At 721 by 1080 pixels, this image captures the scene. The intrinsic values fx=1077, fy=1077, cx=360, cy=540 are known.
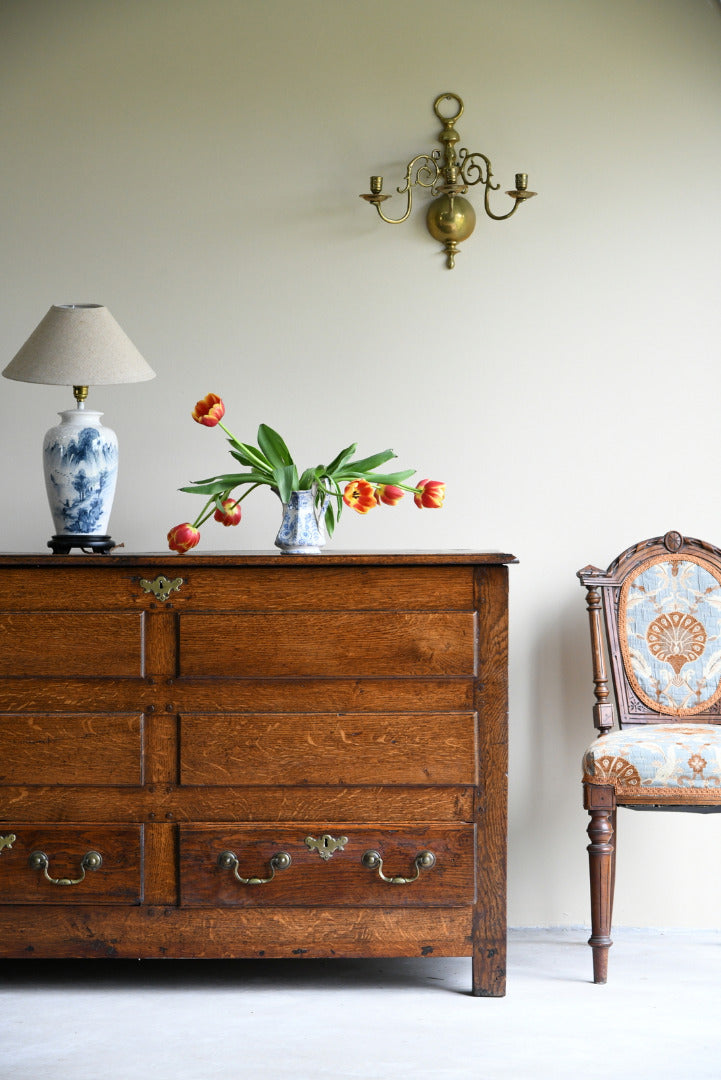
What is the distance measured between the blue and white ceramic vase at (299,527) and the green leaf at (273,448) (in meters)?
0.11

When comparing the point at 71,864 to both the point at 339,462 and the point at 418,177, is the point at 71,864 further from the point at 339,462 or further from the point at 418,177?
the point at 418,177

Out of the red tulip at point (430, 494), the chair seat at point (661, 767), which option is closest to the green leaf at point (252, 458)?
the red tulip at point (430, 494)

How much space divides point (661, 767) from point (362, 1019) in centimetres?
81

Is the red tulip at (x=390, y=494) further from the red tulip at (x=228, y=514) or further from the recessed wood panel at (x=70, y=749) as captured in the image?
the recessed wood panel at (x=70, y=749)

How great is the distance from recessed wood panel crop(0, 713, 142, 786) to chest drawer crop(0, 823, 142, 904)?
0.34ft

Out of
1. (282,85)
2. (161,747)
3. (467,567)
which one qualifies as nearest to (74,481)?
(161,747)

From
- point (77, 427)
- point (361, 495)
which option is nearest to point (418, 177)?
point (361, 495)

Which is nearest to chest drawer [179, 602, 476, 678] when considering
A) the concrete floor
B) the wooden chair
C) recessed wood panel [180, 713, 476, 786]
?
recessed wood panel [180, 713, 476, 786]

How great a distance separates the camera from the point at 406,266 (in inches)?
113

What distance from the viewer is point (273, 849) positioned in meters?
2.25

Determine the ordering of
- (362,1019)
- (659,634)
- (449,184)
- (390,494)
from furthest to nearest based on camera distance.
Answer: (449,184), (659,634), (390,494), (362,1019)

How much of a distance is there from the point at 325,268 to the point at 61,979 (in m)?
1.86

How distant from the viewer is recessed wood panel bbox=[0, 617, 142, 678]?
7.44 feet

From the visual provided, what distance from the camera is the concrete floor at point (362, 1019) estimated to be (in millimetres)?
1950
